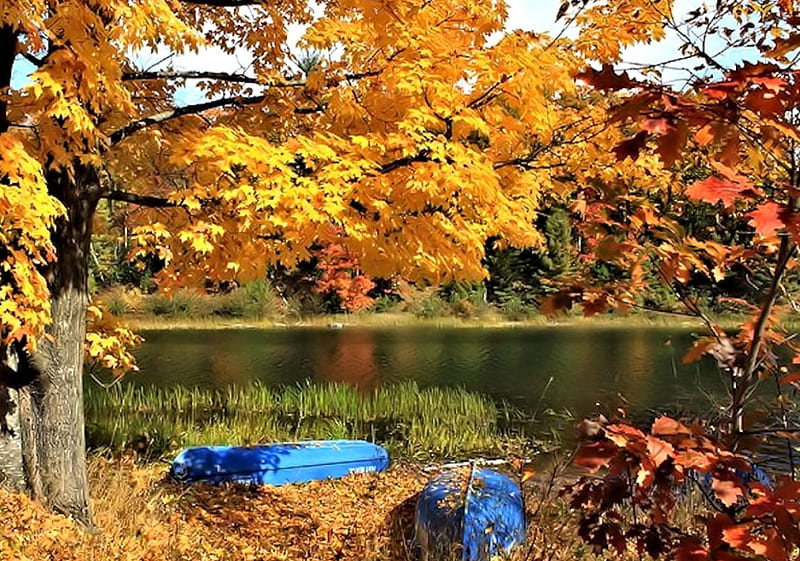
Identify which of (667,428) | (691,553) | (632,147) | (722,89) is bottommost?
(691,553)

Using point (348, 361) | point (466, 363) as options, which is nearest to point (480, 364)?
point (466, 363)

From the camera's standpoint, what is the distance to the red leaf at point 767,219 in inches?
58.2

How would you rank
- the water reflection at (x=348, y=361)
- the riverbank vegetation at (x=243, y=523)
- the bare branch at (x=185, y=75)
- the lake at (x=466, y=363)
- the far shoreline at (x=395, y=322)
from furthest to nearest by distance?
the far shoreline at (x=395, y=322) → the water reflection at (x=348, y=361) → the lake at (x=466, y=363) → the bare branch at (x=185, y=75) → the riverbank vegetation at (x=243, y=523)

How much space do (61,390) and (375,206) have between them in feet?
7.94

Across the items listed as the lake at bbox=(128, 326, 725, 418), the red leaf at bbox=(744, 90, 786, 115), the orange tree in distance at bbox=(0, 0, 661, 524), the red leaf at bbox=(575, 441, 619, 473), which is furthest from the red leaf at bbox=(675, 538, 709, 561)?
the lake at bbox=(128, 326, 725, 418)

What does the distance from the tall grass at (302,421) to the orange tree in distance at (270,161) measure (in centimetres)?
362

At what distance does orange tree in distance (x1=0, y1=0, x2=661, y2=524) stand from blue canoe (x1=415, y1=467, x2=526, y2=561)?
147 centimetres

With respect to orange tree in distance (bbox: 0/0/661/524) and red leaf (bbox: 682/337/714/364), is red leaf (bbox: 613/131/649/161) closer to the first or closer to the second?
red leaf (bbox: 682/337/714/364)

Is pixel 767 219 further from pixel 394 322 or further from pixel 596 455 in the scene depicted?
pixel 394 322

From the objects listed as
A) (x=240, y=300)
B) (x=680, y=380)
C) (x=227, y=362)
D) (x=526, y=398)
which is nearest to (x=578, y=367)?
(x=680, y=380)

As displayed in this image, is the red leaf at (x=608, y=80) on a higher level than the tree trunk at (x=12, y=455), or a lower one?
higher

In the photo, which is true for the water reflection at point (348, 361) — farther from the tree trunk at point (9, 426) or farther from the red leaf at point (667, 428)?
the red leaf at point (667, 428)

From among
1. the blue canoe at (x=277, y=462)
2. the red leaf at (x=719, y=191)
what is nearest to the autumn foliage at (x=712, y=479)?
the red leaf at (x=719, y=191)

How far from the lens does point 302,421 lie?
11.0 metres
